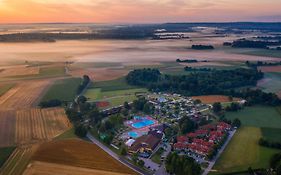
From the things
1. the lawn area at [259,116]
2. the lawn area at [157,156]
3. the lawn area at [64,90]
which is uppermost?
the lawn area at [64,90]

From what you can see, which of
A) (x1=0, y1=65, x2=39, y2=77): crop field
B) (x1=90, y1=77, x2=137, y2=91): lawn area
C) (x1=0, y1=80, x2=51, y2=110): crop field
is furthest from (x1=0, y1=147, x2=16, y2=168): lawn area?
(x1=0, y1=65, x2=39, y2=77): crop field

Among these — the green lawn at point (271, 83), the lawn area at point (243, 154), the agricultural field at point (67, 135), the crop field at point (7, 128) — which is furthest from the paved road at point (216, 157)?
the green lawn at point (271, 83)

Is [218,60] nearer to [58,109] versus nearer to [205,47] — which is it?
[205,47]

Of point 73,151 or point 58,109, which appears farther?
point 58,109

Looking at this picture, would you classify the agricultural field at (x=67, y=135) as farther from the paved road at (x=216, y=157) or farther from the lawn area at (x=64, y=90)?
the paved road at (x=216, y=157)

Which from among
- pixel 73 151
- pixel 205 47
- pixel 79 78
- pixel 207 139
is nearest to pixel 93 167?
pixel 73 151
